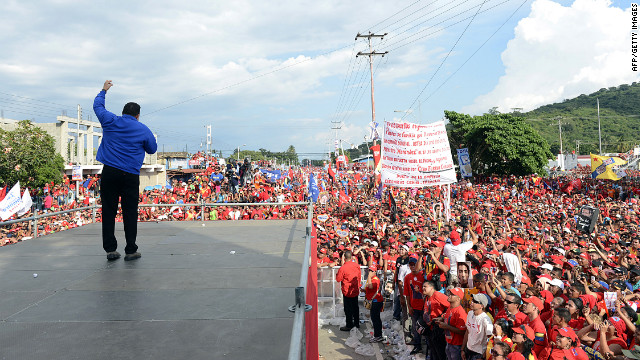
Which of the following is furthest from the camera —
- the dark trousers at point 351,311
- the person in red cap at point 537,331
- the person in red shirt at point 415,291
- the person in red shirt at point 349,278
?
the dark trousers at point 351,311

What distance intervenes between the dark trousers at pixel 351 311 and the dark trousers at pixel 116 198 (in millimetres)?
5569

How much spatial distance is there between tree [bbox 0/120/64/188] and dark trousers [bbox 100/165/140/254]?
72.9 feet

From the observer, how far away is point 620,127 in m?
97.7

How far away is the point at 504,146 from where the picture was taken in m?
41.8

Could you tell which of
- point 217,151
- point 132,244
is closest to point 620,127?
point 217,151

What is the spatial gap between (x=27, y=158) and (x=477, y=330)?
25.4 meters

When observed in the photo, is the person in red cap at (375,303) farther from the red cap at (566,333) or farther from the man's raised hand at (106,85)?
the man's raised hand at (106,85)

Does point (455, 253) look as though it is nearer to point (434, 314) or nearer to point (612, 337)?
point (434, 314)

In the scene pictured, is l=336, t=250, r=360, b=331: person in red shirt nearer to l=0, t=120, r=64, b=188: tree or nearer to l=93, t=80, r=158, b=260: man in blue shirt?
A: l=93, t=80, r=158, b=260: man in blue shirt

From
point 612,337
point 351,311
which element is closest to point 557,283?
point 612,337

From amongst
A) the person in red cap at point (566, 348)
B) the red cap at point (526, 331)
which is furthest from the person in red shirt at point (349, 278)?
the person in red cap at point (566, 348)

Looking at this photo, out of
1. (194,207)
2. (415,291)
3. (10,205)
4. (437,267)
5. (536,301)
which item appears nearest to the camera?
(536,301)

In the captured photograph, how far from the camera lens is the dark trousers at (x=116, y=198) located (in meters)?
4.21

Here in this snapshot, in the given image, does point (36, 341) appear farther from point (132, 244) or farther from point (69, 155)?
point (69, 155)
